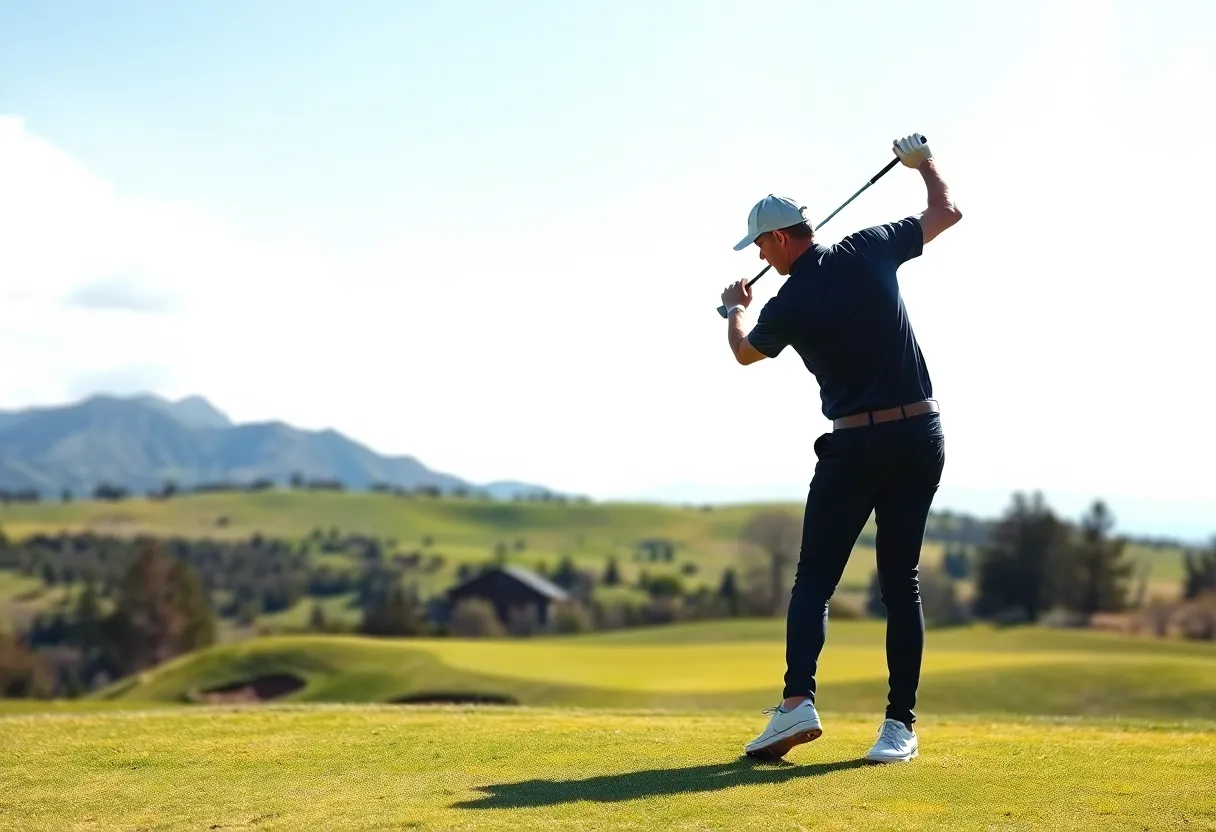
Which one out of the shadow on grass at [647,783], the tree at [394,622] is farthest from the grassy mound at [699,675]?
the tree at [394,622]

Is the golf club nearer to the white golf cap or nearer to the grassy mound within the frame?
the white golf cap

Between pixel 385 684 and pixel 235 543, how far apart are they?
16817cm

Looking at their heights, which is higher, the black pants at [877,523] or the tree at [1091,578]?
the black pants at [877,523]

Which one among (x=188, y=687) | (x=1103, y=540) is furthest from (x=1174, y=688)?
(x=1103, y=540)

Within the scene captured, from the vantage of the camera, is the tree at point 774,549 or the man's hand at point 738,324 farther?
the tree at point 774,549

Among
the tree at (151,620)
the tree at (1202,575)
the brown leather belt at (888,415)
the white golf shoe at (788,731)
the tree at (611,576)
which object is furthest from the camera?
the tree at (611,576)

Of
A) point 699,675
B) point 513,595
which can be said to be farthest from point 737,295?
point 513,595

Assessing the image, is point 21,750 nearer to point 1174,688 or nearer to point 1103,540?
point 1174,688

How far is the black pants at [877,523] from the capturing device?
23.2 ft

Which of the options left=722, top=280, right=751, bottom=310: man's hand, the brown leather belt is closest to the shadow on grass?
the brown leather belt

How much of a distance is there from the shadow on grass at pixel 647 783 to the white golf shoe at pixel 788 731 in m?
0.07

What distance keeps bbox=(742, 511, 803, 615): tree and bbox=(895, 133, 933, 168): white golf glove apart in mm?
91557

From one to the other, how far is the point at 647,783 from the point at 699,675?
33.2 metres

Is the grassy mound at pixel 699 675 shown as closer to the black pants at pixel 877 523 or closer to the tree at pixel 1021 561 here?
the black pants at pixel 877 523
